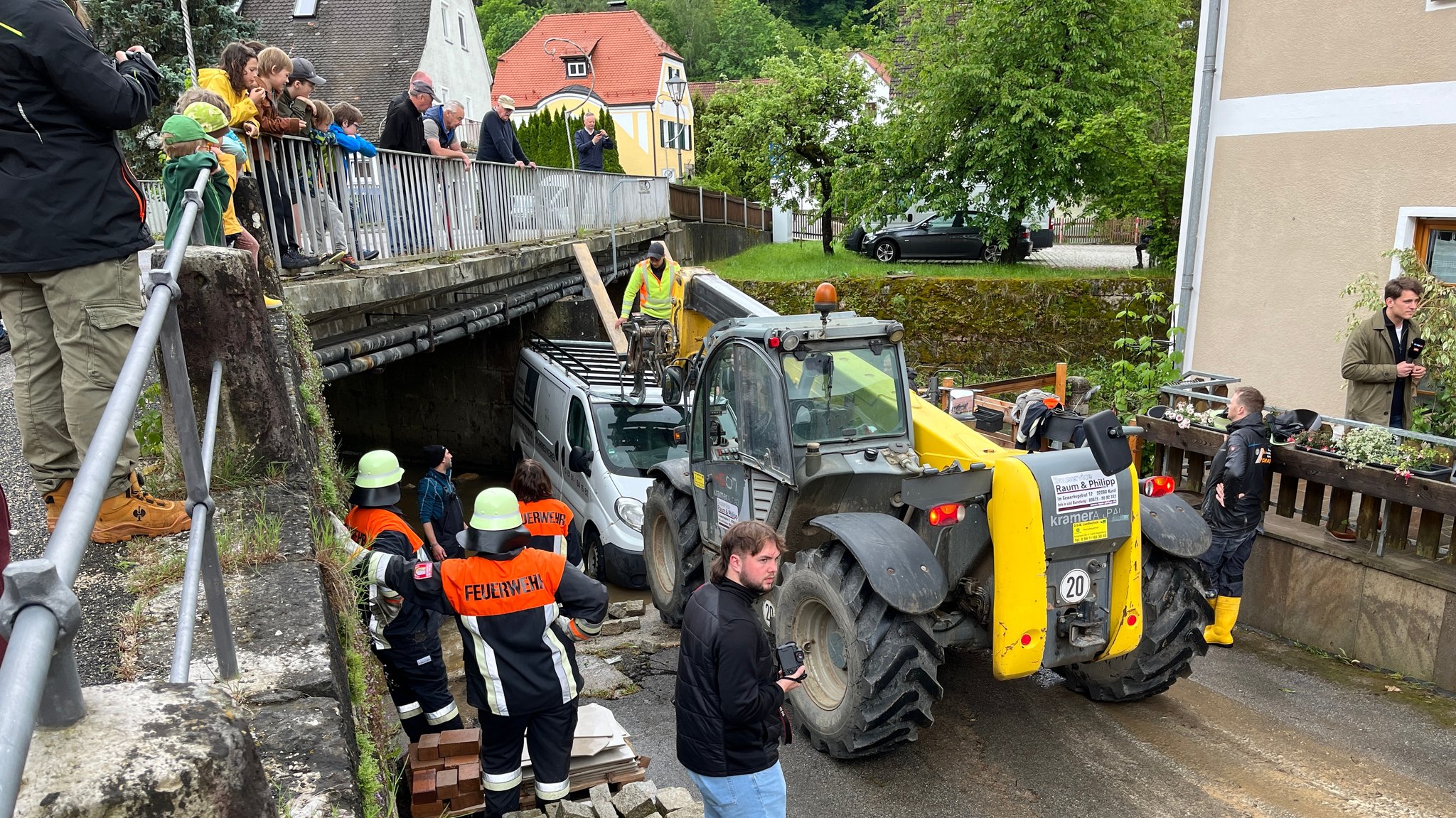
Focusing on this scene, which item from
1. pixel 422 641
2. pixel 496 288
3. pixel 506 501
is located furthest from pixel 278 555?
pixel 496 288

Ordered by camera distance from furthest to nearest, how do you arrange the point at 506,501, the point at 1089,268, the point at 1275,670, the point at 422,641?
the point at 1089,268 < the point at 1275,670 < the point at 422,641 < the point at 506,501

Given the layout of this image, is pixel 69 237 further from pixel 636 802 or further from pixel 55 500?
pixel 636 802

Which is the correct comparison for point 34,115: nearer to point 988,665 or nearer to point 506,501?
point 506,501

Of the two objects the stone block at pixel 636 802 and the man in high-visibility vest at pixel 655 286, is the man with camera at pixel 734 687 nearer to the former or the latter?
the stone block at pixel 636 802

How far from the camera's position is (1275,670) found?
609 centimetres

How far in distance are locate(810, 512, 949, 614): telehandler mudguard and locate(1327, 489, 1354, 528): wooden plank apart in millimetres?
3206

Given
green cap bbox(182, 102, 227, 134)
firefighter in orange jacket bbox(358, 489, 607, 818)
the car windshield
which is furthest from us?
the car windshield

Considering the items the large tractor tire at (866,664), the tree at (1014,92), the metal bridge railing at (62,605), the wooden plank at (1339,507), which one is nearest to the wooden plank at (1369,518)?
the wooden plank at (1339,507)

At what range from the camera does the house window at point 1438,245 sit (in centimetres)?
809

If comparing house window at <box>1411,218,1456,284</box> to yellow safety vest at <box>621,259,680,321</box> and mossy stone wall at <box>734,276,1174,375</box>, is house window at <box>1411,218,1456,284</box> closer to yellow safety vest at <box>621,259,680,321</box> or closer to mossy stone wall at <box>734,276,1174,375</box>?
mossy stone wall at <box>734,276,1174,375</box>

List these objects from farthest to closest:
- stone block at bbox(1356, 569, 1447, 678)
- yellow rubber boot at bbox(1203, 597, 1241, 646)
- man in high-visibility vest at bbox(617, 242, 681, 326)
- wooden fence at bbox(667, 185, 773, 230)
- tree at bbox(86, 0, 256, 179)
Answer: wooden fence at bbox(667, 185, 773, 230) → tree at bbox(86, 0, 256, 179) → man in high-visibility vest at bbox(617, 242, 681, 326) → yellow rubber boot at bbox(1203, 597, 1241, 646) → stone block at bbox(1356, 569, 1447, 678)

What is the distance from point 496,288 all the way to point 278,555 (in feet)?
25.9

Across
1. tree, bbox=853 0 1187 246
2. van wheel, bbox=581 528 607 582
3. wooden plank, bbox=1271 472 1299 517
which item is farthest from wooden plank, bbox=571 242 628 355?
tree, bbox=853 0 1187 246

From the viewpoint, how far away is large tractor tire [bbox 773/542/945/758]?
4.76 meters
